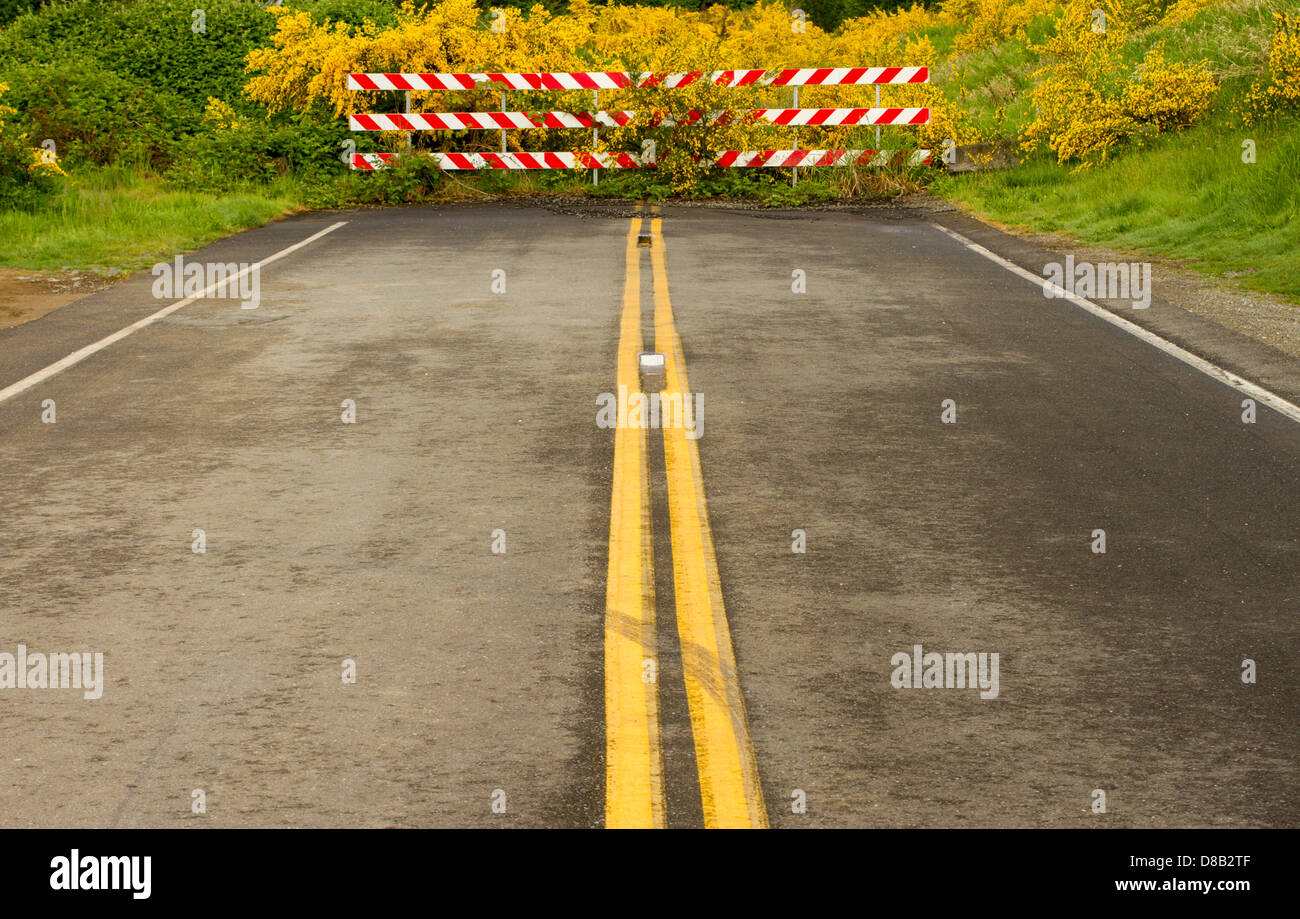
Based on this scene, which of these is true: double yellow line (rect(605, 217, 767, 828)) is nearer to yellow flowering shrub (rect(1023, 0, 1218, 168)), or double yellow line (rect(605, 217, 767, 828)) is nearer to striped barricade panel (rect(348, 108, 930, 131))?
yellow flowering shrub (rect(1023, 0, 1218, 168))

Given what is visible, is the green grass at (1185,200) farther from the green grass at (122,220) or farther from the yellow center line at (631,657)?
the green grass at (122,220)

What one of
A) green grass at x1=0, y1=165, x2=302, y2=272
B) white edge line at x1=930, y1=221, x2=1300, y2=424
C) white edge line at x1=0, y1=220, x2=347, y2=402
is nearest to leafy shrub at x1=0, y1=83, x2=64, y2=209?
green grass at x1=0, y1=165, x2=302, y2=272

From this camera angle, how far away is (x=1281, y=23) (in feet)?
72.6

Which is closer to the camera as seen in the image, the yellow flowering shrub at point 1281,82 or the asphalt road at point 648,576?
the asphalt road at point 648,576

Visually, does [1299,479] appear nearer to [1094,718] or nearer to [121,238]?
[1094,718]

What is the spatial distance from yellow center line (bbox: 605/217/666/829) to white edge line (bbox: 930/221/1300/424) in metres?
3.88

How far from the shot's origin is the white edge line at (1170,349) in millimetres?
9680

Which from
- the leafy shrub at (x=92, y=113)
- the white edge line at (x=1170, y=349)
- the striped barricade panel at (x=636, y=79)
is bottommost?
the white edge line at (x=1170, y=349)

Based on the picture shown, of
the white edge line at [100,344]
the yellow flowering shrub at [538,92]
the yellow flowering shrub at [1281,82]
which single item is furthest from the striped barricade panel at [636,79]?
the white edge line at [100,344]

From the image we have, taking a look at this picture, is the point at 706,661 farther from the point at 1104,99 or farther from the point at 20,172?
the point at 1104,99

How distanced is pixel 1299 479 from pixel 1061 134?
56.2 ft

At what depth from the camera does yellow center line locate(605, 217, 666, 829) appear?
181 inches

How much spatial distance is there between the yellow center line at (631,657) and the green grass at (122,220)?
9.86 meters
